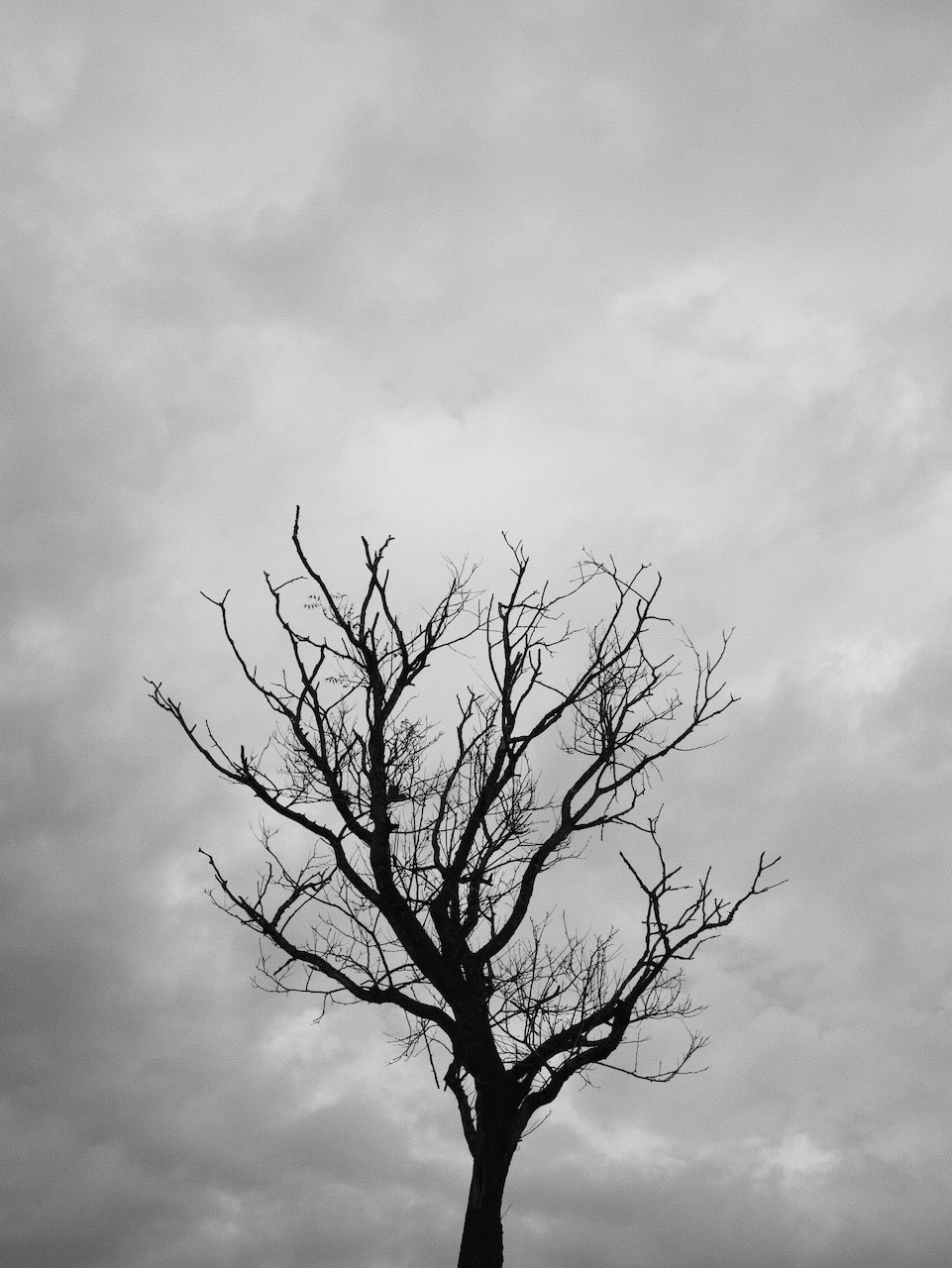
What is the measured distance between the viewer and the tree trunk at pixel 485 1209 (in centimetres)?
923

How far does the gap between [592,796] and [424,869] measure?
72.4 inches

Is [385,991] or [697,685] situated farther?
[697,685]

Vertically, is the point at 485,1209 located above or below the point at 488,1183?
below

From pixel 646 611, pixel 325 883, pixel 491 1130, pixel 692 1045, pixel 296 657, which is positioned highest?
pixel 646 611

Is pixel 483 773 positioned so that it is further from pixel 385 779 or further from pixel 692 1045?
pixel 692 1045

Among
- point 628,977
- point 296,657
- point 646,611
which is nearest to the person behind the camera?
point 628,977

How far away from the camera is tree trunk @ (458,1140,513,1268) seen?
923 centimetres

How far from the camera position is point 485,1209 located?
9.37 m

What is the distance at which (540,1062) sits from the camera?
9.62m

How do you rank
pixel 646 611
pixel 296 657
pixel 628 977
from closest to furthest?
pixel 628 977, pixel 296 657, pixel 646 611

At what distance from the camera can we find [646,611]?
36.7ft

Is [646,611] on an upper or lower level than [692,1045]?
upper

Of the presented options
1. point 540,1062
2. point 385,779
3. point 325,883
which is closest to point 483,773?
point 385,779

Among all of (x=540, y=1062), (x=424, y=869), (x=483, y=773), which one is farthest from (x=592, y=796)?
(x=540, y=1062)
